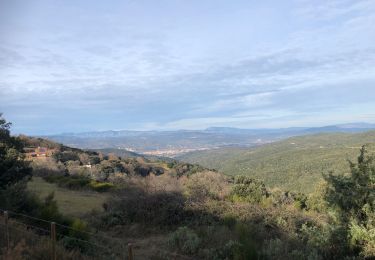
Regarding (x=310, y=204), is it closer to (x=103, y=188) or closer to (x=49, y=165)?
(x=103, y=188)

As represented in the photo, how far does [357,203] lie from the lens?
29.8ft

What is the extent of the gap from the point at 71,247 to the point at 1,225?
5.28 ft

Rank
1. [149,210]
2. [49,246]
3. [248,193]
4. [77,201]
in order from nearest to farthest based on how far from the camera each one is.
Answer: [49,246] → [149,210] → [248,193] → [77,201]

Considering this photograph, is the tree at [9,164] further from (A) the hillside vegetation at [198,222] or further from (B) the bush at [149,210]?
(B) the bush at [149,210]

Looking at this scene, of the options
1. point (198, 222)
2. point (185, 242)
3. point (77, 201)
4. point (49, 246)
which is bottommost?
point (77, 201)

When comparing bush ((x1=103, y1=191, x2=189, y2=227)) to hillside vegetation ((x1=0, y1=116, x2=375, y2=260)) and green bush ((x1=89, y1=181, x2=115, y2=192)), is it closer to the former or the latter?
hillside vegetation ((x1=0, y1=116, x2=375, y2=260))

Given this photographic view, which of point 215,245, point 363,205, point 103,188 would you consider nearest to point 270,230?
point 215,245

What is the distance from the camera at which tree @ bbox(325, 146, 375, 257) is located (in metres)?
8.53

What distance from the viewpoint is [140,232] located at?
44.3 feet

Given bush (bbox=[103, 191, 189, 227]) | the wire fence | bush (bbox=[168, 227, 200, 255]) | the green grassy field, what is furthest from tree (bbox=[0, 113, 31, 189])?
bush (bbox=[168, 227, 200, 255])

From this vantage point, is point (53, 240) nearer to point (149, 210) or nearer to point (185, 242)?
point (185, 242)

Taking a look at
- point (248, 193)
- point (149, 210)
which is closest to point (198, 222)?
point (149, 210)

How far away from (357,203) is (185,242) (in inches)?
167

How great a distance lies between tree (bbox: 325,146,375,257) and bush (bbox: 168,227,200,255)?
341 cm
